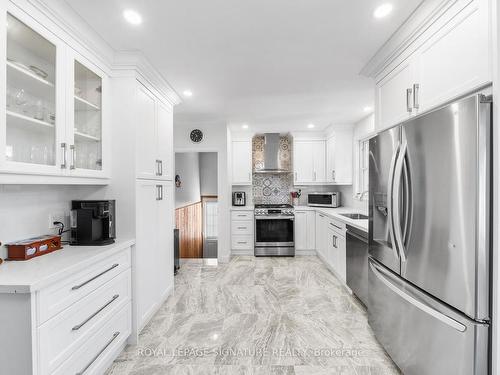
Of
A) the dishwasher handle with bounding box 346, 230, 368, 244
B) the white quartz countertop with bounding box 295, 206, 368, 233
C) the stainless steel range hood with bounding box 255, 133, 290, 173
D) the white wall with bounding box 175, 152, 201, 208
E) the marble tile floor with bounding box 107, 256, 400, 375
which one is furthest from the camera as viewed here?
the white wall with bounding box 175, 152, 201, 208

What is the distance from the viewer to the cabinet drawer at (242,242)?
200 inches

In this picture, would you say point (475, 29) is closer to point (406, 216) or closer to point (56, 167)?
point (406, 216)

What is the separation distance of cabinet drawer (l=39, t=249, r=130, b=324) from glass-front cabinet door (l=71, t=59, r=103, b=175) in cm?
70

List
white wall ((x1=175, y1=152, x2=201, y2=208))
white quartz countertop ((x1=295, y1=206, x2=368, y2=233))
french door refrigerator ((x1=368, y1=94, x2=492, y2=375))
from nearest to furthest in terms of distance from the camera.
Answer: french door refrigerator ((x1=368, y1=94, x2=492, y2=375)), white quartz countertop ((x1=295, y1=206, x2=368, y2=233)), white wall ((x1=175, y1=152, x2=201, y2=208))

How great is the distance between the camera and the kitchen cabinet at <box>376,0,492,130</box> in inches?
51.4

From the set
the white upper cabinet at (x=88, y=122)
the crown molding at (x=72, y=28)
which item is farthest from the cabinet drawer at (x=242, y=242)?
the crown molding at (x=72, y=28)

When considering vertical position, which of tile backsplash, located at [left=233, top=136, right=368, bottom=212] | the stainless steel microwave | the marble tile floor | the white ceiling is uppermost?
the white ceiling

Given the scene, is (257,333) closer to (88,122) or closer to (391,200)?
(391,200)

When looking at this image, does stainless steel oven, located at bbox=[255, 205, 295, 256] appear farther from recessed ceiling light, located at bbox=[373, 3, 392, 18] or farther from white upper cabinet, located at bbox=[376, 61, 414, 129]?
recessed ceiling light, located at bbox=[373, 3, 392, 18]

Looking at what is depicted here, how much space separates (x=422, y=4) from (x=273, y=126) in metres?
3.38

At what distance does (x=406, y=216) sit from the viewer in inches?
65.0

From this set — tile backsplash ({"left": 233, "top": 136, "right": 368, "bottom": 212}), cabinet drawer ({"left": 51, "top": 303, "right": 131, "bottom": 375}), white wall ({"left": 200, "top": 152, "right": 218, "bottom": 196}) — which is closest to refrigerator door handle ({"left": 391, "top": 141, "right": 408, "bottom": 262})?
cabinet drawer ({"left": 51, "top": 303, "right": 131, "bottom": 375})

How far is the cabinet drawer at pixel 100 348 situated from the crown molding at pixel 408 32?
113 inches

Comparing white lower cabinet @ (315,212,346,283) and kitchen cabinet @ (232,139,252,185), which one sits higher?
kitchen cabinet @ (232,139,252,185)
